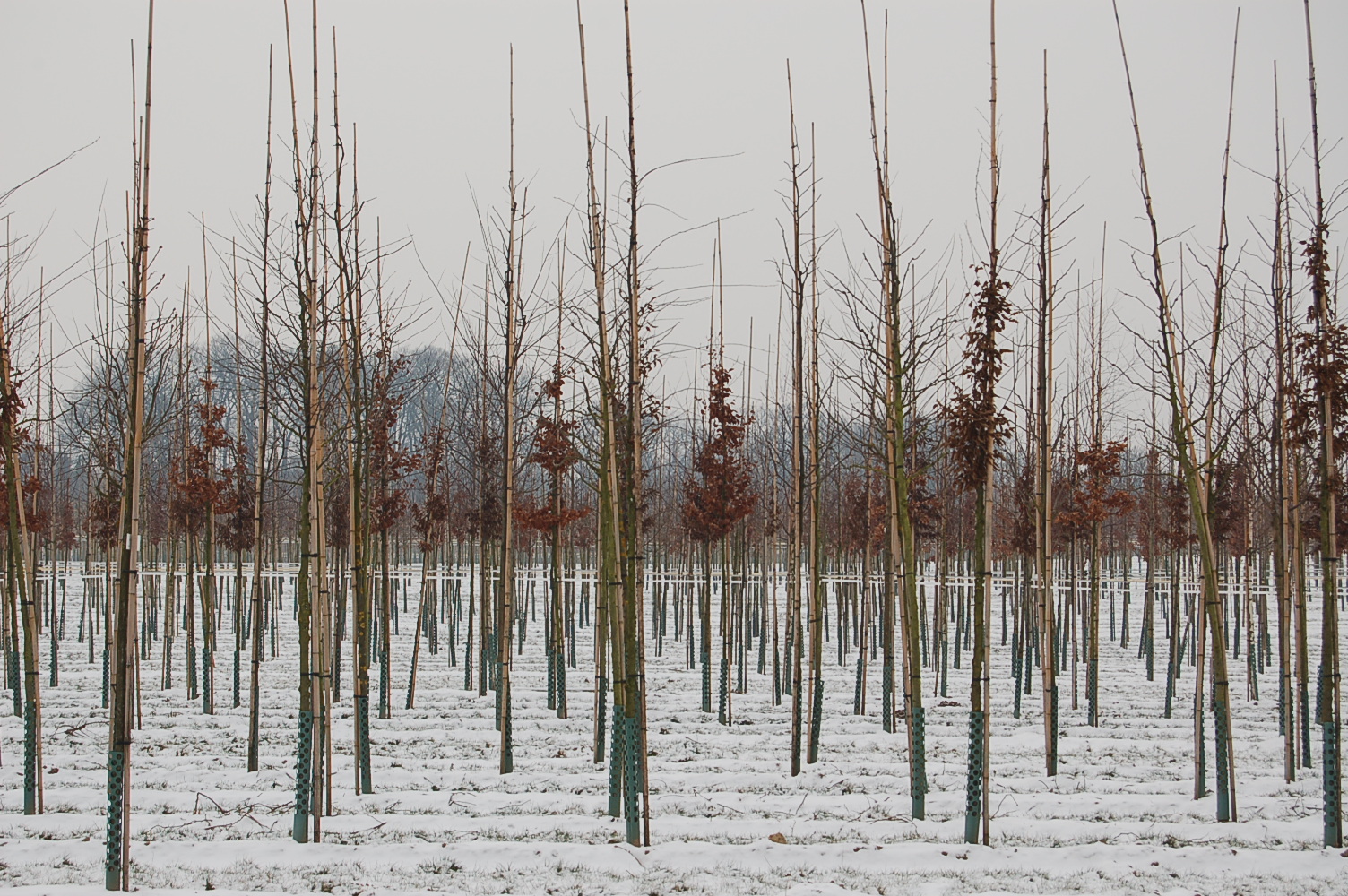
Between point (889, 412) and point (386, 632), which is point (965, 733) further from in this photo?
point (386, 632)

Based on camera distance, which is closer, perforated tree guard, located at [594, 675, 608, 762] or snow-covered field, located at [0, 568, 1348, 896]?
snow-covered field, located at [0, 568, 1348, 896]

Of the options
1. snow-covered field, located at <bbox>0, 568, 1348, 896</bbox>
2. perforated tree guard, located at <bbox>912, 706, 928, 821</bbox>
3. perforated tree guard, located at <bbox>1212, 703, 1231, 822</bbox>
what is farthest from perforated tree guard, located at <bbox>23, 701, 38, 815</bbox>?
perforated tree guard, located at <bbox>1212, 703, 1231, 822</bbox>

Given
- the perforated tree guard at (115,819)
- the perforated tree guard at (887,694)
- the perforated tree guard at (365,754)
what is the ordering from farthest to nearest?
the perforated tree guard at (887,694)
the perforated tree guard at (365,754)
the perforated tree guard at (115,819)

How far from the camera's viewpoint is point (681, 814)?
6.91 meters

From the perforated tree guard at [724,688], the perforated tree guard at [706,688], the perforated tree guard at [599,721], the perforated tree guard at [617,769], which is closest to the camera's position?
the perforated tree guard at [617,769]

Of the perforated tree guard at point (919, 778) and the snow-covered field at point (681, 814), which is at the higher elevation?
the perforated tree guard at point (919, 778)

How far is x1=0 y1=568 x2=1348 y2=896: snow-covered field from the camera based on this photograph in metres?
5.53

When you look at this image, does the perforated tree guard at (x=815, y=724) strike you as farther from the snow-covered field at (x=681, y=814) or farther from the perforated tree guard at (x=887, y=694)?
the perforated tree guard at (x=887, y=694)

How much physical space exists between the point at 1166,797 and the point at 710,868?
155 inches

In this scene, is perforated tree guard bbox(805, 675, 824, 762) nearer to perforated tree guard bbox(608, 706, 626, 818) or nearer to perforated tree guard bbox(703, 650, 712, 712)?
perforated tree guard bbox(608, 706, 626, 818)

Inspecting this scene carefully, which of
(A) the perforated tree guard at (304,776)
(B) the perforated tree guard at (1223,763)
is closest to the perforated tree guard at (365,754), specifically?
(A) the perforated tree guard at (304,776)

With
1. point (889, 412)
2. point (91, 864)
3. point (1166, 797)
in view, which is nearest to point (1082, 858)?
point (1166, 797)

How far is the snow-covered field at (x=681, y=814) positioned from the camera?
5.53 m

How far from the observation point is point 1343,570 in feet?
92.7
